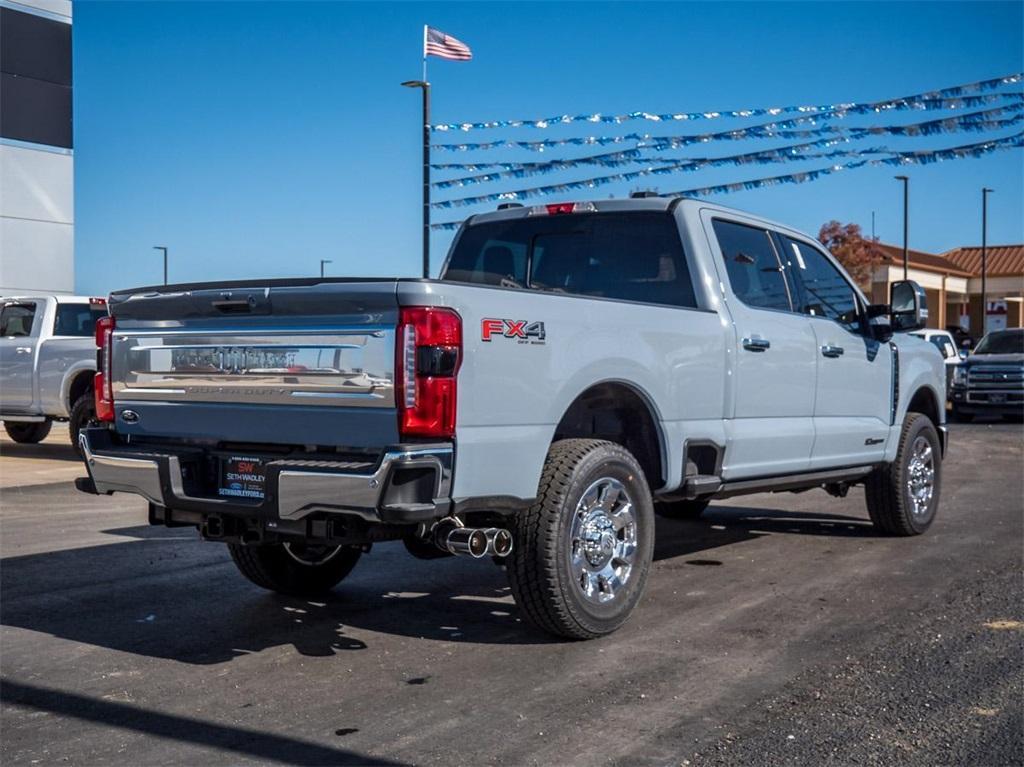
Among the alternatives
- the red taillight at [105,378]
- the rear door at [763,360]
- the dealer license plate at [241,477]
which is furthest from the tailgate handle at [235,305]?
the rear door at [763,360]

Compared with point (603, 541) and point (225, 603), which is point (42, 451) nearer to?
A: point (225, 603)

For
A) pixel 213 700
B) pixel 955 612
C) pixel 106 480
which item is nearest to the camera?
pixel 213 700

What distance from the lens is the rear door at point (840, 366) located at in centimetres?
741

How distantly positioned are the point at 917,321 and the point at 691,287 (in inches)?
90.5

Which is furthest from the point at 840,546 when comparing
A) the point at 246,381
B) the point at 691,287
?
the point at 246,381

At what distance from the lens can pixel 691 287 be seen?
6504 millimetres

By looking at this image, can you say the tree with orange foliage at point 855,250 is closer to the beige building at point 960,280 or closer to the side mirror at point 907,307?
the beige building at point 960,280

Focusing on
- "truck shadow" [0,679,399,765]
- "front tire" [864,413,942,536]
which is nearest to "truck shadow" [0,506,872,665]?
"truck shadow" [0,679,399,765]

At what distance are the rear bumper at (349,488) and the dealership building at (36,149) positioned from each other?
1694 centimetres

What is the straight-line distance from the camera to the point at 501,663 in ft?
16.8

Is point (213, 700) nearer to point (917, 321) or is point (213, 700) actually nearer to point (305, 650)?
point (305, 650)

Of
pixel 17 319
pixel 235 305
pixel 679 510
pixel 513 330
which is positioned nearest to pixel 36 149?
pixel 17 319

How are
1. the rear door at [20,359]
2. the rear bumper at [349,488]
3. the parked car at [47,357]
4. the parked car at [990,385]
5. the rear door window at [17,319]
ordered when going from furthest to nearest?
the parked car at [990,385] → the rear door window at [17,319] → the rear door at [20,359] → the parked car at [47,357] → the rear bumper at [349,488]

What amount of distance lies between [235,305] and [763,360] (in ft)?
10.1
